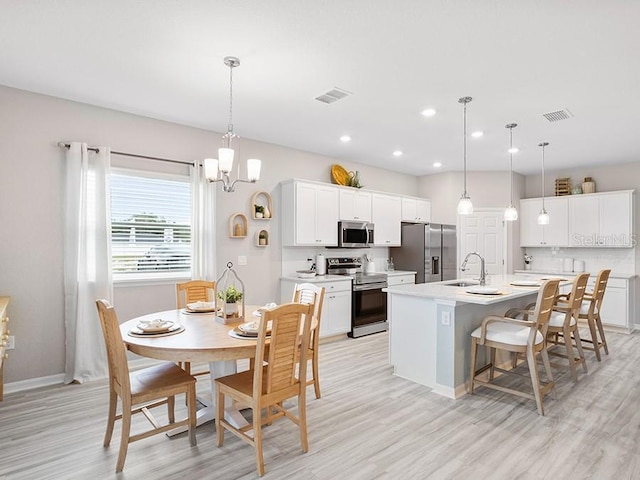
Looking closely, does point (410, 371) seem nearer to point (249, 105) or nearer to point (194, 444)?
point (194, 444)

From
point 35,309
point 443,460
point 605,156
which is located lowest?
point 443,460

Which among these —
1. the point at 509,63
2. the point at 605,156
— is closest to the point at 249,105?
the point at 509,63

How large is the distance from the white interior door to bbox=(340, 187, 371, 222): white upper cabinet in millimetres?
2056

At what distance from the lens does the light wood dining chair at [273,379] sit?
87.0 inches

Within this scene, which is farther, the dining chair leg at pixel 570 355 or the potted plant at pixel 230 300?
the dining chair leg at pixel 570 355

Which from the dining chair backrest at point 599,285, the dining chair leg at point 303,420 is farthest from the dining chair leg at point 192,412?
the dining chair backrest at point 599,285

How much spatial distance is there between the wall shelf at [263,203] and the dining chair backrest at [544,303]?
327 cm

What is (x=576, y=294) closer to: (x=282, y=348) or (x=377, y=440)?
(x=377, y=440)

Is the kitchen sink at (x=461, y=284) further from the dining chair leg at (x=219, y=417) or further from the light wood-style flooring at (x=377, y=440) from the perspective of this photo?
the dining chair leg at (x=219, y=417)

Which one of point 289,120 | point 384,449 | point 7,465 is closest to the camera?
point 7,465

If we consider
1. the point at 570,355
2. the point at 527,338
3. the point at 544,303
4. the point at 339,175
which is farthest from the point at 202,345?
the point at 339,175

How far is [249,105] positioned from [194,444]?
2999mm

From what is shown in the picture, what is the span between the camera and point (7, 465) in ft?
7.70

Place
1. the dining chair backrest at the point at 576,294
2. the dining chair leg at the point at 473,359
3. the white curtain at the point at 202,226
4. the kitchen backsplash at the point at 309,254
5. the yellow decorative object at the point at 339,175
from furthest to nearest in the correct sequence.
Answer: the yellow decorative object at the point at 339,175
the kitchen backsplash at the point at 309,254
the white curtain at the point at 202,226
the dining chair backrest at the point at 576,294
the dining chair leg at the point at 473,359
